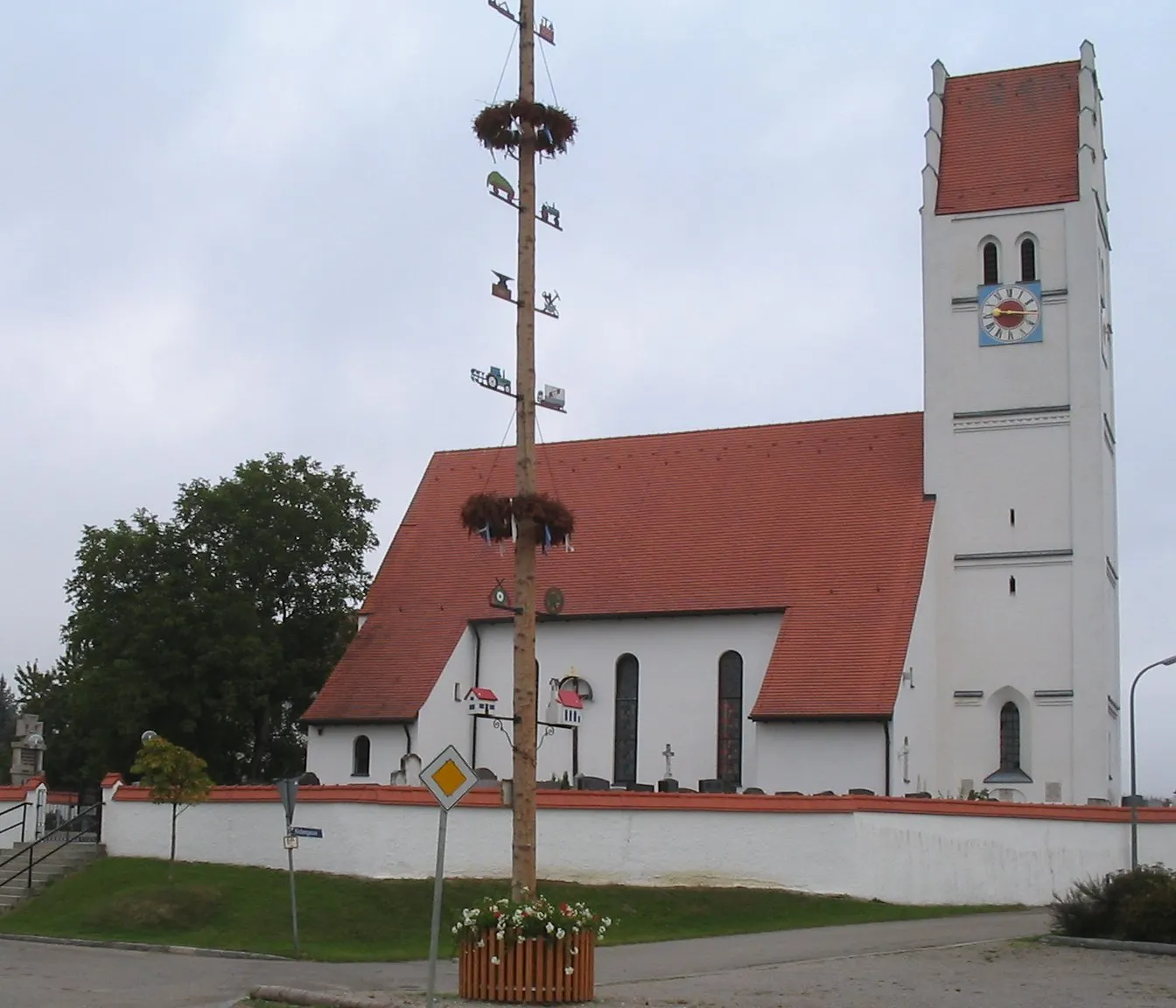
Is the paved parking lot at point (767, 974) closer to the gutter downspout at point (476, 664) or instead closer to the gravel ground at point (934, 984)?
the gravel ground at point (934, 984)

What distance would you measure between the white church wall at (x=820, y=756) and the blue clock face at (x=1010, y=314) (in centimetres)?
1088

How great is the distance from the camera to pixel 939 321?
1629 inches

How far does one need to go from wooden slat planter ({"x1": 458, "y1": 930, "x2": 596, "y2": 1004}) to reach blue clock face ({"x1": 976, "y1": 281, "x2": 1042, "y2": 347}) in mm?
25947

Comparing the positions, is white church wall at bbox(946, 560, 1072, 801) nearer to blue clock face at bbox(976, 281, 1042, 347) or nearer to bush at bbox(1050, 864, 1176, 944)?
blue clock face at bbox(976, 281, 1042, 347)

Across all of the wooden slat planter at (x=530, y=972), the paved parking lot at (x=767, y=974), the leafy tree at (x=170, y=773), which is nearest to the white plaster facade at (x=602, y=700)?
the leafy tree at (x=170, y=773)

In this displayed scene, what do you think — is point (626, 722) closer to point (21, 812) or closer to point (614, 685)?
point (614, 685)

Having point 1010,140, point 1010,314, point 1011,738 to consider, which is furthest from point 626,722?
point 1010,140

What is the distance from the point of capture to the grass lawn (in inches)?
1094

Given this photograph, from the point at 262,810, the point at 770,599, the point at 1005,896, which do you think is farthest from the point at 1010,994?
the point at 770,599

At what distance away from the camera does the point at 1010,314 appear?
134ft

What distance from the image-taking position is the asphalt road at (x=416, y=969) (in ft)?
65.6

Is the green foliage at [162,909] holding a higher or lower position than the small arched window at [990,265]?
lower

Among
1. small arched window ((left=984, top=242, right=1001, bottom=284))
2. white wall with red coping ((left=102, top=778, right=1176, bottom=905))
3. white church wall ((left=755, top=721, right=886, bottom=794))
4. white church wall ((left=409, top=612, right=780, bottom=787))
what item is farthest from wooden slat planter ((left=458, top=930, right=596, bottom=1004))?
small arched window ((left=984, top=242, right=1001, bottom=284))

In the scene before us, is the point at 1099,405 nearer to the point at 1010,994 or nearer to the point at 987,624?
the point at 987,624
